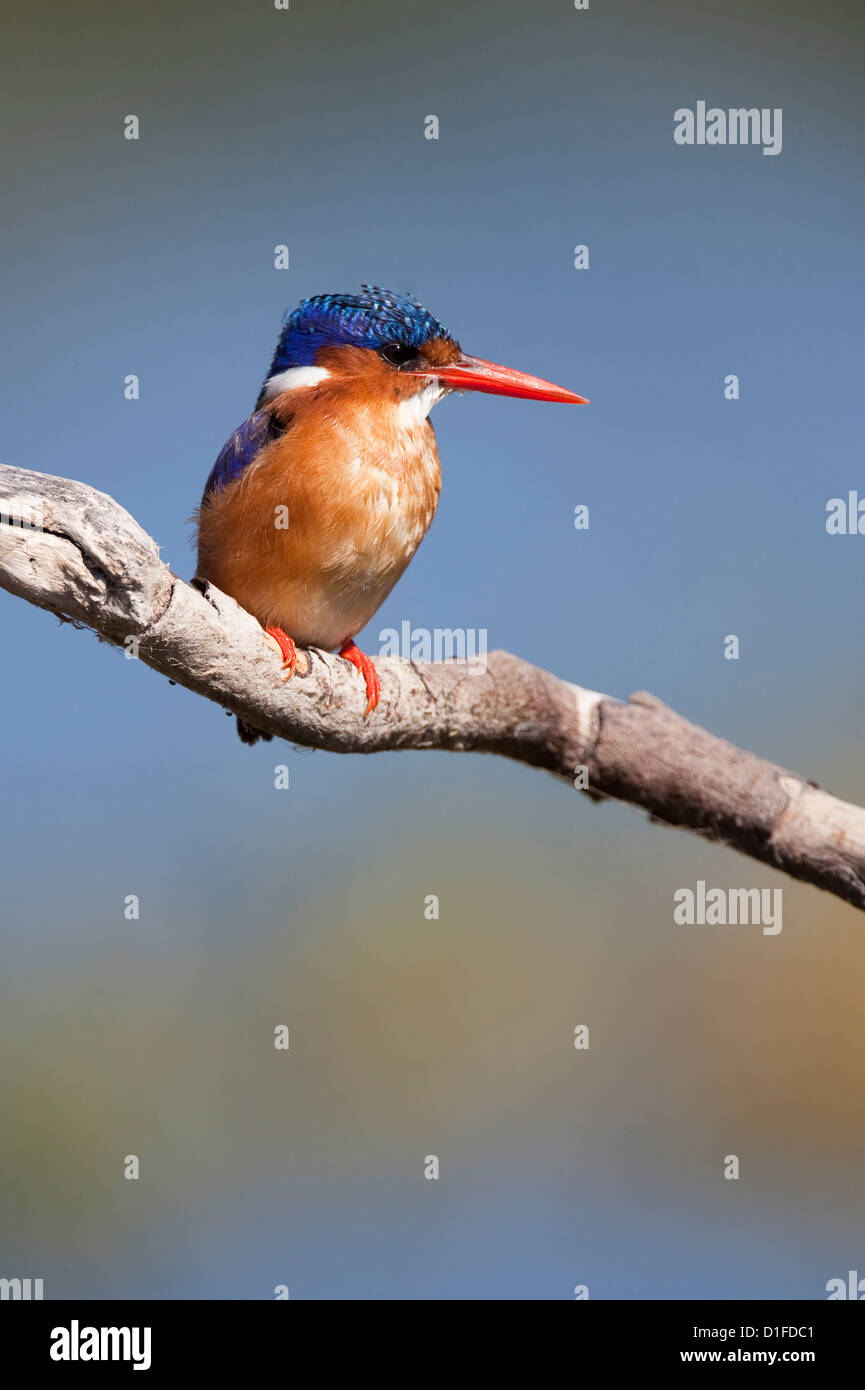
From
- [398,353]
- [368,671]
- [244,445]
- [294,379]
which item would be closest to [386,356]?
[398,353]

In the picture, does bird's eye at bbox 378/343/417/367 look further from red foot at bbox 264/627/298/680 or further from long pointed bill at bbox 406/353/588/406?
red foot at bbox 264/627/298/680

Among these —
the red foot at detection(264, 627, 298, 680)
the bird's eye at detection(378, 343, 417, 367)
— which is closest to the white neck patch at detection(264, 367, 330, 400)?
the bird's eye at detection(378, 343, 417, 367)

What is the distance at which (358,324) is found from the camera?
223cm

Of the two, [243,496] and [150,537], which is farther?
[243,496]

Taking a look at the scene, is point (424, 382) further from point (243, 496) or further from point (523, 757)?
point (523, 757)

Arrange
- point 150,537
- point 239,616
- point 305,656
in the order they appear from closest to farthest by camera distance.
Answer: point 150,537
point 239,616
point 305,656

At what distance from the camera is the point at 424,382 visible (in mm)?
2234

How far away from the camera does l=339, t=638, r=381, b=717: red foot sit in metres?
1.92

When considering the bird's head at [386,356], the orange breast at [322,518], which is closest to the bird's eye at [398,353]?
the bird's head at [386,356]

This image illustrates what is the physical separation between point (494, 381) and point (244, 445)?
0.51m

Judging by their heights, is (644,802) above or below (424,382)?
below

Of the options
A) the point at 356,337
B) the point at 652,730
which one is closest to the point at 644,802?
the point at 652,730

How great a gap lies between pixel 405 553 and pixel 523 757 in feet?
1.46
